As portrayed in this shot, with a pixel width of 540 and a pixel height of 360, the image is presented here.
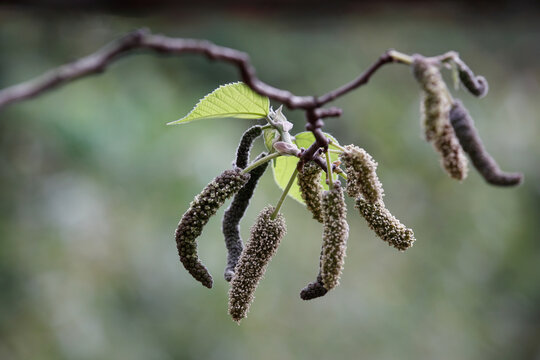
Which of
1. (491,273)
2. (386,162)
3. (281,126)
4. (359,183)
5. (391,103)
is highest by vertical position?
(391,103)

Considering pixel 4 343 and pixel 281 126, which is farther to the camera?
pixel 4 343

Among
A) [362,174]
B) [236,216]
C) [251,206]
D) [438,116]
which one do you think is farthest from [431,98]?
[251,206]

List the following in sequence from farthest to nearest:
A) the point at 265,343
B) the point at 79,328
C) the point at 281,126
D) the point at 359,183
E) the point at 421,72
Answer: the point at 265,343, the point at 79,328, the point at 281,126, the point at 359,183, the point at 421,72

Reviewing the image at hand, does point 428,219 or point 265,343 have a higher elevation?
point 428,219

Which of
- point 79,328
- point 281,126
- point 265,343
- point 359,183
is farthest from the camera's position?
point 265,343

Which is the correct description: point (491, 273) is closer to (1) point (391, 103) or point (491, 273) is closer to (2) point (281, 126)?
(1) point (391, 103)

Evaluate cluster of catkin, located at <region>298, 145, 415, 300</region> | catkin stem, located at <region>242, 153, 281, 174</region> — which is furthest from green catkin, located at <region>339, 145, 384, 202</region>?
catkin stem, located at <region>242, 153, 281, 174</region>

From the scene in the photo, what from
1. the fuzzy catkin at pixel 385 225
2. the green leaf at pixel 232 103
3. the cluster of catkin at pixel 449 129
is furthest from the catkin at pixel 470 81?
the green leaf at pixel 232 103

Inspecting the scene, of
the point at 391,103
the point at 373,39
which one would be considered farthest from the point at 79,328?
the point at 373,39

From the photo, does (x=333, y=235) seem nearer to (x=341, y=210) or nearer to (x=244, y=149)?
(x=341, y=210)
